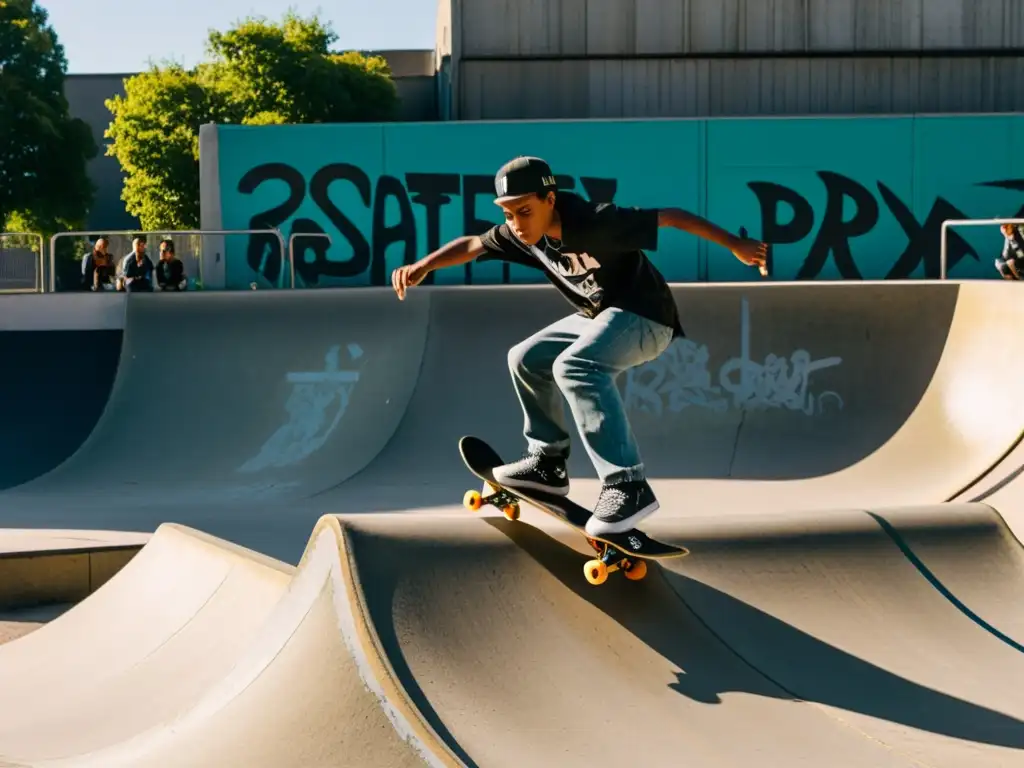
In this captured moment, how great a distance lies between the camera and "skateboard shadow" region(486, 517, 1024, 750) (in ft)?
14.9

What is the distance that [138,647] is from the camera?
5.85 meters

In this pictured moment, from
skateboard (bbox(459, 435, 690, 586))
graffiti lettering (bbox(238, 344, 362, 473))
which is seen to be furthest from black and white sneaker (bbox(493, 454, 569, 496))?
graffiti lettering (bbox(238, 344, 362, 473))

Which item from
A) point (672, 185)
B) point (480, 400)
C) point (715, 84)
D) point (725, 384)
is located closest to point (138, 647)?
point (480, 400)

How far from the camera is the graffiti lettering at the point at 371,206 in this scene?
21.8 meters

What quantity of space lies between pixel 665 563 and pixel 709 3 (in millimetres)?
29442

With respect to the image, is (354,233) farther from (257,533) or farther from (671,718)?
(671,718)

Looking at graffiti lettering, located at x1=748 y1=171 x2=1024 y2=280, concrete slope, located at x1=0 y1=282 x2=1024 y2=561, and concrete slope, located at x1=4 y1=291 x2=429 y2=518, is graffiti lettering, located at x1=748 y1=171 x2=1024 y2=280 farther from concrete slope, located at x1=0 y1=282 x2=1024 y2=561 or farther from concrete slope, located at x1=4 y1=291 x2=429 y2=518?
concrete slope, located at x1=4 y1=291 x2=429 y2=518

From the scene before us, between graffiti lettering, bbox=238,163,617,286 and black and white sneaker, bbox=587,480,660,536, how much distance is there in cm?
1688

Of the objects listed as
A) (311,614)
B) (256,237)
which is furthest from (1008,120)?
(311,614)

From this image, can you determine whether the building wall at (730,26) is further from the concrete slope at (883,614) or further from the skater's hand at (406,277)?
the skater's hand at (406,277)

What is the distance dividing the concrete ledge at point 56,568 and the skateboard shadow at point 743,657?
13.8 feet

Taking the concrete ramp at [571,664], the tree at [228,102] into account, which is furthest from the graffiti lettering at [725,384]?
the tree at [228,102]

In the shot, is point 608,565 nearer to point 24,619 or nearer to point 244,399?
point 24,619

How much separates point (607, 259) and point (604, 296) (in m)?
0.14
